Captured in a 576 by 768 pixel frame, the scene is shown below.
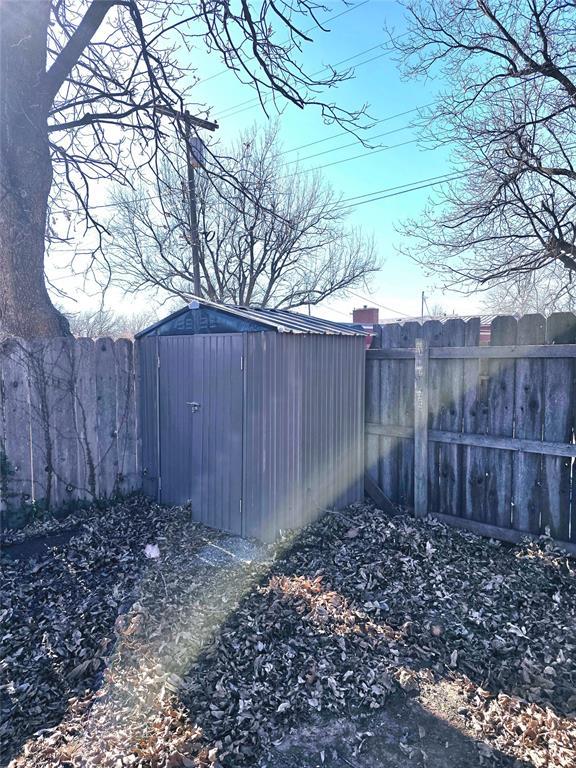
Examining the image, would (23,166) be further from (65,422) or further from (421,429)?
(421,429)

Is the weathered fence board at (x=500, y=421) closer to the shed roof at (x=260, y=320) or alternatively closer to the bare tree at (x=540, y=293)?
the shed roof at (x=260, y=320)

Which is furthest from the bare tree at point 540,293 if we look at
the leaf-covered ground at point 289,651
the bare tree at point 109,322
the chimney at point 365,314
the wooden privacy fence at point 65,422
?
the bare tree at point 109,322

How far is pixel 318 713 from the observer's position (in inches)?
87.3

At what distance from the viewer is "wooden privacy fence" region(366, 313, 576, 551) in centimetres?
353

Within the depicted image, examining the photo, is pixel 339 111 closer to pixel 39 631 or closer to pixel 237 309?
pixel 237 309

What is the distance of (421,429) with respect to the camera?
422cm

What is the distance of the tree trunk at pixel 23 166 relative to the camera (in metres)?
4.39

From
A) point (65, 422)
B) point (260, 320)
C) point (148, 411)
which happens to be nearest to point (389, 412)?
point (260, 320)

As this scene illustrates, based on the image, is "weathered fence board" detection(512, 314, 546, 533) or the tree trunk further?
the tree trunk

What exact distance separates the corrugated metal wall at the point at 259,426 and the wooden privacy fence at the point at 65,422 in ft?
1.08

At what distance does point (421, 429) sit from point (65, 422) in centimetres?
331

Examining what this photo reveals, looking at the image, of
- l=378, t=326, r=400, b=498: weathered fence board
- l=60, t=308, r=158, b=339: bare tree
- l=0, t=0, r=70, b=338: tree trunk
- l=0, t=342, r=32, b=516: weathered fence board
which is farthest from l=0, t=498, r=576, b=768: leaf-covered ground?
l=60, t=308, r=158, b=339: bare tree

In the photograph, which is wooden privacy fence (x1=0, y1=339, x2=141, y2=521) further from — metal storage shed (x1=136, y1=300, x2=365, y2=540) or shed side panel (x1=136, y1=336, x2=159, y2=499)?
metal storage shed (x1=136, y1=300, x2=365, y2=540)

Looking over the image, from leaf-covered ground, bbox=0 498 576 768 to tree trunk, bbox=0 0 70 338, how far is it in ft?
7.22
